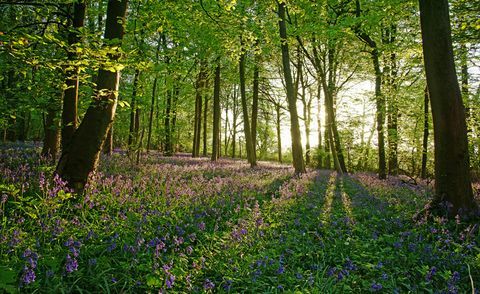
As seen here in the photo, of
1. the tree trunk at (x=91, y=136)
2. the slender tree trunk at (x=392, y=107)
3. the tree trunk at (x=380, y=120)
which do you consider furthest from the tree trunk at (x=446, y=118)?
the slender tree trunk at (x=392, y=107)

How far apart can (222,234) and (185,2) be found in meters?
8.38

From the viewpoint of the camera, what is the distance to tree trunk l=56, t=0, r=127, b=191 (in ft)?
21.8

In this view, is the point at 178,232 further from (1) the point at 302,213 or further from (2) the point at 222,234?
(1) the point at 302,213

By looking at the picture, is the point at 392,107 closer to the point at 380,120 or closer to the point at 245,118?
the point at 380,120

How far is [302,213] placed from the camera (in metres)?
7.39

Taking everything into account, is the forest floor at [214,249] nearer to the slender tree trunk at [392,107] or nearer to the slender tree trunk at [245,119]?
the slender tree trunk at [392,107]

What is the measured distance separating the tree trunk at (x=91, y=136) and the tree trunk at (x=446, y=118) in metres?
6.70

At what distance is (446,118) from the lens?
6625mm

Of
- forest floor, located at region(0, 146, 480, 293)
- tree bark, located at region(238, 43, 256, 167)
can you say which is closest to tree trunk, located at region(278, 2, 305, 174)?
tree bark, located at region(238, 43, 256, 167)

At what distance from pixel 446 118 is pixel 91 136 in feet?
24.6

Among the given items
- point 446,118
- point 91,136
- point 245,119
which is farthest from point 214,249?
point 245,119

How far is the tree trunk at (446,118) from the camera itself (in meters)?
6.58

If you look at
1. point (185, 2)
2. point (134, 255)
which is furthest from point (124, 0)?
point (134, 255)

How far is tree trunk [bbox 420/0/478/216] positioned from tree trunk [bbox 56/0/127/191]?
264 inches
